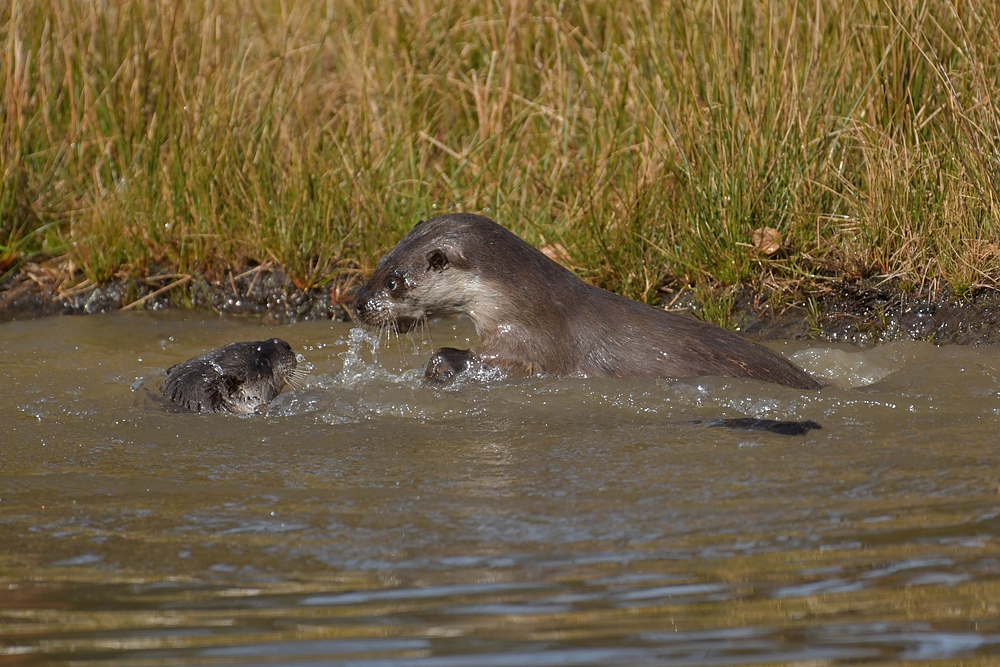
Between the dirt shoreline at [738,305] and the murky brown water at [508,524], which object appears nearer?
the murky brown water at [508,524]

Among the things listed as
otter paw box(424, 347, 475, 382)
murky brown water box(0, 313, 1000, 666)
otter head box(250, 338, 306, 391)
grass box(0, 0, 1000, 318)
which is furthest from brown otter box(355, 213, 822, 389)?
grass box(0, 0, 1000, 318)

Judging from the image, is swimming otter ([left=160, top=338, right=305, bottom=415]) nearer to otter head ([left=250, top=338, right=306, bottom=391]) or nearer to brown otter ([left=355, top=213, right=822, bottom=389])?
otter head ([left=250, top=338, right=306, bottom=391])

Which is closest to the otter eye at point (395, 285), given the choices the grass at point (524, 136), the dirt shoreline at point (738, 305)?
the grass at point (524, 136)

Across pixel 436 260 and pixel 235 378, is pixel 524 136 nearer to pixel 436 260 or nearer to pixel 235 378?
pixel 436 260

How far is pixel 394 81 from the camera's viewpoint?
21.8ft

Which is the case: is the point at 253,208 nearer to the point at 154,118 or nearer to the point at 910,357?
the point at 154,118

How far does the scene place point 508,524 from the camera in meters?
2.91

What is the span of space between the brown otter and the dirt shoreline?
1.07 meters

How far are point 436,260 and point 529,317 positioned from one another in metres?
0.38

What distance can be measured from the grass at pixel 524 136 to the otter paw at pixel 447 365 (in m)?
1.39

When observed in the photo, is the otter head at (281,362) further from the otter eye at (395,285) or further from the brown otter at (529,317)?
the otter eye at (395,285)

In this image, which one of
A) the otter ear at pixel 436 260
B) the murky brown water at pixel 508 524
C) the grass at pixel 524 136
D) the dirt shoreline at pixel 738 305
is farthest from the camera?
the grass at pixel 524 136

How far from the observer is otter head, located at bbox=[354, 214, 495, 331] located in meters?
4.62

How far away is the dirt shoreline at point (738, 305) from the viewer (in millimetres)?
5148
